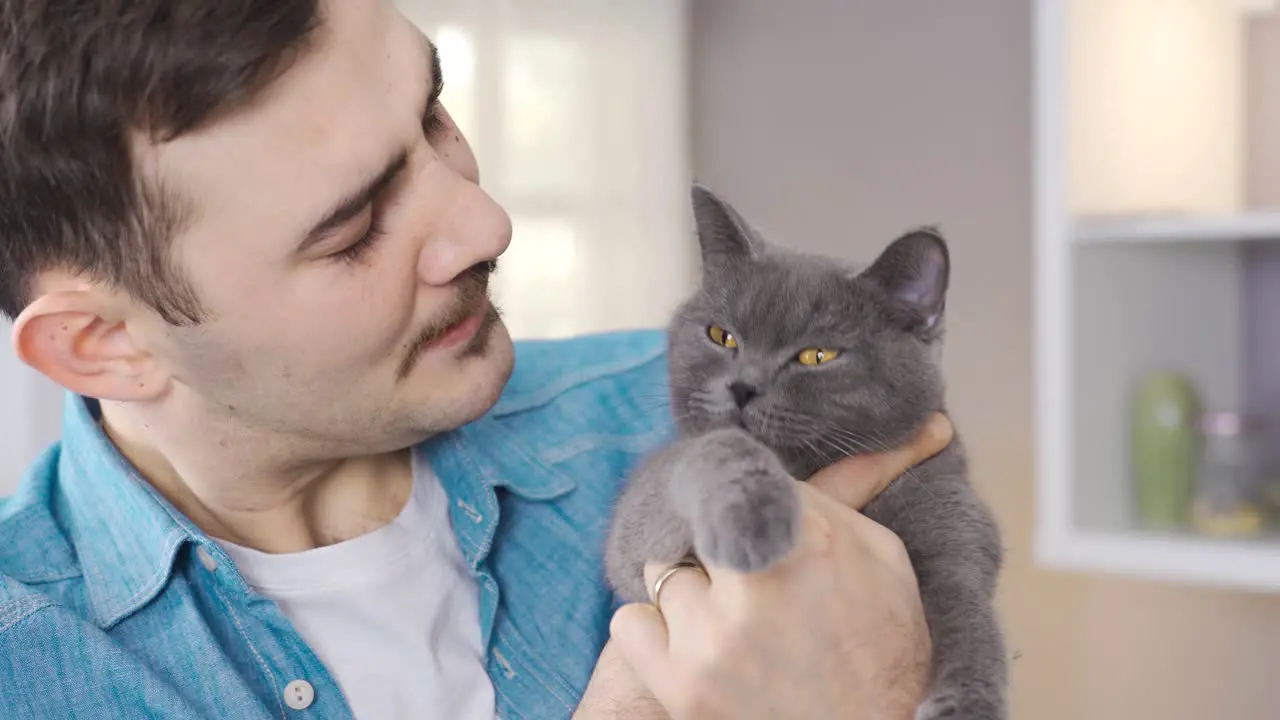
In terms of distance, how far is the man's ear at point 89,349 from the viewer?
1.09m

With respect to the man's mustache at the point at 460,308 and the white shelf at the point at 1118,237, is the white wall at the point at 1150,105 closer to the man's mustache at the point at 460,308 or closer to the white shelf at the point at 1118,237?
the white shelf at the point at 1118,237

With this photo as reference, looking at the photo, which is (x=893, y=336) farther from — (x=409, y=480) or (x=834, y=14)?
(x=834, y=14)

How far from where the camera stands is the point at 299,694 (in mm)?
1094

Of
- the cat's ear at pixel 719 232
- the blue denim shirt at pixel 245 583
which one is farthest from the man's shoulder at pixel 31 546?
the cat's ear at pixel 719 232

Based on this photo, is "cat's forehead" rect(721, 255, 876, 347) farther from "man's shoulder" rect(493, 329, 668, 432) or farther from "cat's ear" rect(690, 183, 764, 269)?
"man's shoulder" rect(493, 329, 668, 432)

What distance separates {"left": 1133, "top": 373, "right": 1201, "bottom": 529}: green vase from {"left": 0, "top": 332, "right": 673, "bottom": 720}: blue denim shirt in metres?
0.97

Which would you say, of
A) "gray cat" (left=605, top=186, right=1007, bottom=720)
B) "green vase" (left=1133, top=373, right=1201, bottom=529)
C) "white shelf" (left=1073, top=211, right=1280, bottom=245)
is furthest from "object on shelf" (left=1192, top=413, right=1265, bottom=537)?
"gray cat" (left=605, top=186, right=1007, bottom=720)

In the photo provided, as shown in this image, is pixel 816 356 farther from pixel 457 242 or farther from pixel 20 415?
pixel 20 415

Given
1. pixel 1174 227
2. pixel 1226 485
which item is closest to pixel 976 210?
pixel 1174 227

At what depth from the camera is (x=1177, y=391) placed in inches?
78.8

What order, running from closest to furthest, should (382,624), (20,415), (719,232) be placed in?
(382,624)
(719,232)
(20,415)

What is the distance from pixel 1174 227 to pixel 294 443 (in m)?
1.38

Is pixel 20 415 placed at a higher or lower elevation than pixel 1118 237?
lower

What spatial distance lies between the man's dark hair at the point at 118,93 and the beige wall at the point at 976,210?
6.09 feet
